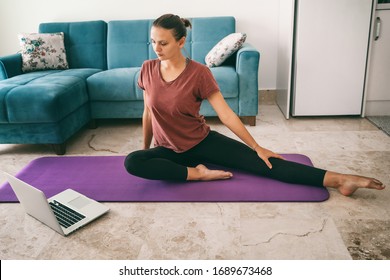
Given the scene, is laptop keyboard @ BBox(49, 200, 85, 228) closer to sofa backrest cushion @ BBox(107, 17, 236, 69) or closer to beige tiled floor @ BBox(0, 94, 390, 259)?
beige tiled floor @ BBox(0, 94, 390, 259)

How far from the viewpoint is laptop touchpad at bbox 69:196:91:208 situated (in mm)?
1744

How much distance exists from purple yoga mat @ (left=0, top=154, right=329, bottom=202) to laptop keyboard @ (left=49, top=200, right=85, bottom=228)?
159 millimetres

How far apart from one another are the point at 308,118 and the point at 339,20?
2.60 ft

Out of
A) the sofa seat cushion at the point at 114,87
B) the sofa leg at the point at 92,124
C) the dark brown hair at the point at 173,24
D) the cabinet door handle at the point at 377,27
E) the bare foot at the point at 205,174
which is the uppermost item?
the dark brown hair at the point at 173,24

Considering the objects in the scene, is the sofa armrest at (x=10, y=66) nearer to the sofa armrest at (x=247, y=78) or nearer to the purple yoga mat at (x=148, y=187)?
the purple yoga mat at (x=148, y=187)

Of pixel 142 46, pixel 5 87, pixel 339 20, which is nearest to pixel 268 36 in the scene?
pixel 339 20

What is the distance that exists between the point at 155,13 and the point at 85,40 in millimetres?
717

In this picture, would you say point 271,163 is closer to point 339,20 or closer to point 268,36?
point 339,20

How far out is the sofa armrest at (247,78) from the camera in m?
2.77

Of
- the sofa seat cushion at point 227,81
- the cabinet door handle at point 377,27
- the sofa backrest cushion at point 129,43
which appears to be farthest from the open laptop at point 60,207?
the cabinet door handle at point 377,27

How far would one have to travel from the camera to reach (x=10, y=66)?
3086mm

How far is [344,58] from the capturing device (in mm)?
2891

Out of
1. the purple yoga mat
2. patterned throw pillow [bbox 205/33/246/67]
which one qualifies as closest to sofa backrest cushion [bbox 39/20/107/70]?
patterned throw pillow [bbox 205/33/246/67]

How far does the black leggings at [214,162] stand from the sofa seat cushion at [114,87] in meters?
1.13
